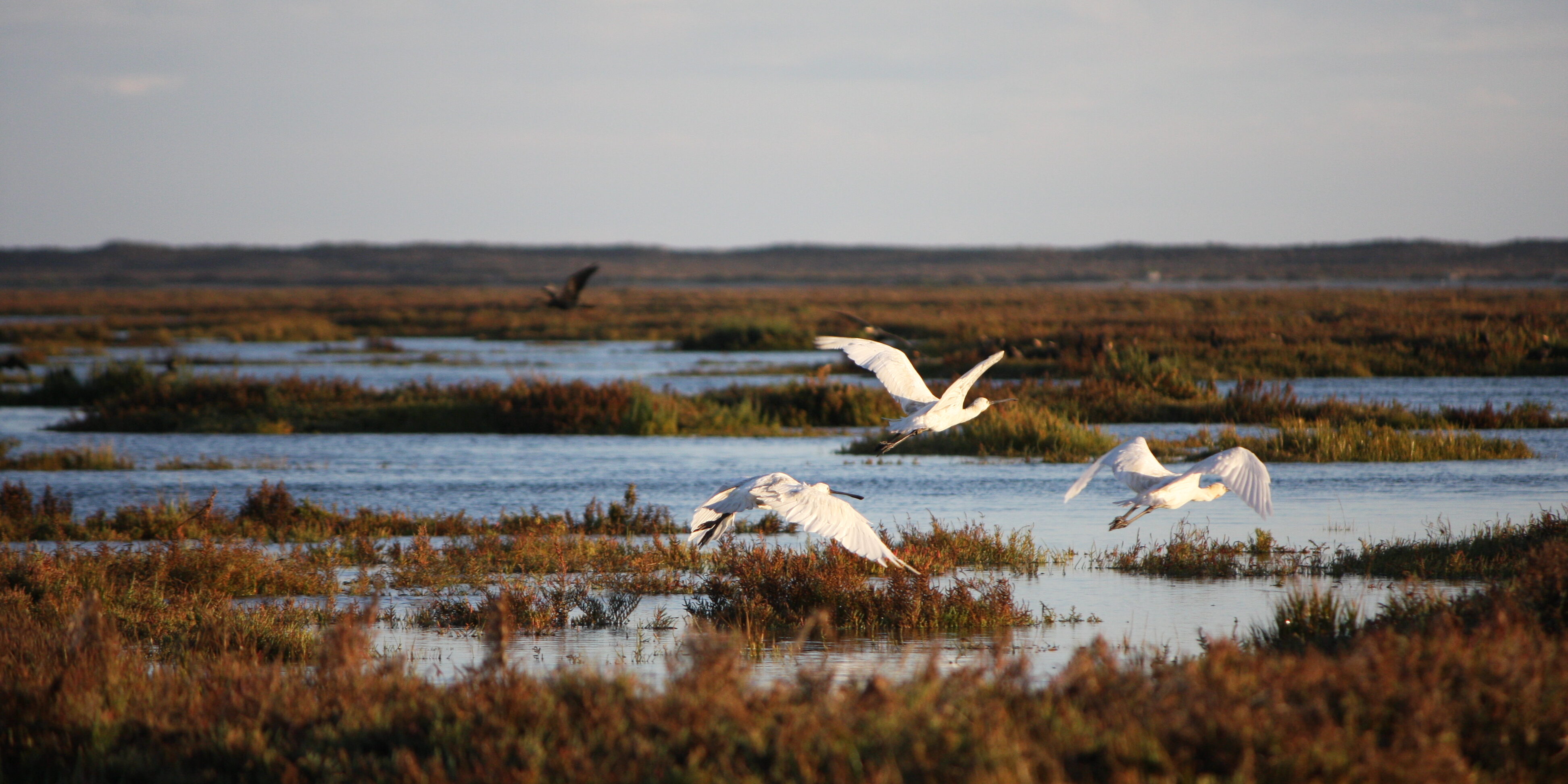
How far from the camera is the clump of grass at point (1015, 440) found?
18.8 m

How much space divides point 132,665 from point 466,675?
1.94m

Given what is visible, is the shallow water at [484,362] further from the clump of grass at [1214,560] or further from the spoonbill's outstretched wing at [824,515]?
the spoonbill's outstretched wing at [824,515]

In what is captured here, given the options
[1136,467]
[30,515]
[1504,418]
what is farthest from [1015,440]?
[30,515]

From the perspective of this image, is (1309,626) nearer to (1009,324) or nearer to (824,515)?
(824,515)

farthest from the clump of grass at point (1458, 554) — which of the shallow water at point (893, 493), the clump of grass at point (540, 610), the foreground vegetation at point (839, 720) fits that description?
the clump of grass at point (540, 610)

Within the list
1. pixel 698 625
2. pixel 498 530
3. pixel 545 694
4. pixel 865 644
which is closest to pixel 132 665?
pixel 545 694

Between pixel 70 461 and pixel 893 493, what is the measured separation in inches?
467

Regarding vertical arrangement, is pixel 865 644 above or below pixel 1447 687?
below

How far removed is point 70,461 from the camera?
63.0ft

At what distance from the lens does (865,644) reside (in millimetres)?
8797

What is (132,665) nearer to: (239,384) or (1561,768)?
(1561,768)

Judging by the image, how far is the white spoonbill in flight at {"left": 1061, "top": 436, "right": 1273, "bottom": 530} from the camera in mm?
7398

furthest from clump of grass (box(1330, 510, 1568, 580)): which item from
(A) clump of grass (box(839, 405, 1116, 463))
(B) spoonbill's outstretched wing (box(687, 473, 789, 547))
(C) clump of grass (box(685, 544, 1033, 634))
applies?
(A) clump of grass (box(839, 405, 1116, 463))

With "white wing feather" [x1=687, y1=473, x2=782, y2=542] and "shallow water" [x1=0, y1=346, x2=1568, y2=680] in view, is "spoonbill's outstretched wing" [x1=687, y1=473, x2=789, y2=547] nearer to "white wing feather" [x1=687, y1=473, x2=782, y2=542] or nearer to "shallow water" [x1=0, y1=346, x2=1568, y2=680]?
"white wing feather" [x1=687, y1=473, x2=782, y2=542]
